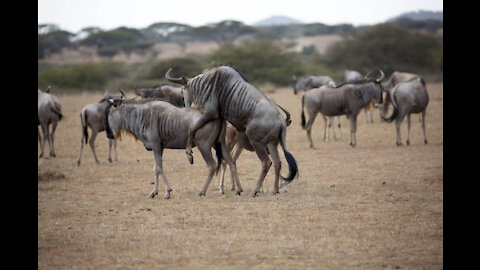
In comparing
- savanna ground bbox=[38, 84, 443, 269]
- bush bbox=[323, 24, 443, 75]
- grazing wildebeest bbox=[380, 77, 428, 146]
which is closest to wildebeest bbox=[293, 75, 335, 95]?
grazing wildebeest bbox=[380, 77, 428, 146]

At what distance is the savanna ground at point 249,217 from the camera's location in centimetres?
641

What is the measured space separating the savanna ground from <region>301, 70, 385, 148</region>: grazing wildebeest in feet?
6.22

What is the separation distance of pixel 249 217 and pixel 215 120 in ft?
6.44

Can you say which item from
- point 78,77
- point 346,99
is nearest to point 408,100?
point 346,99

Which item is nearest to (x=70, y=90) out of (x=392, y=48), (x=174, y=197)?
(x=392, y=48)

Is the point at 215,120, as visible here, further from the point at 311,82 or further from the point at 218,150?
the point at 311,82

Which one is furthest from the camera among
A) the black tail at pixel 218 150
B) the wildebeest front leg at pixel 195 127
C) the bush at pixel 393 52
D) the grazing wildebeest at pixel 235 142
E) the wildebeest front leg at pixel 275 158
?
the bush at pixel 393 52

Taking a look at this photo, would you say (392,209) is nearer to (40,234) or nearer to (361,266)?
(361,266)

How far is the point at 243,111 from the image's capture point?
31.6 ft

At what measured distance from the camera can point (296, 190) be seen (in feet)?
34.2

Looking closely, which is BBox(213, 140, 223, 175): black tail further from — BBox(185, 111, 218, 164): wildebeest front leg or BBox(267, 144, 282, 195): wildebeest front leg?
BBox(267, 144, 282, 195): wildebeest front leg

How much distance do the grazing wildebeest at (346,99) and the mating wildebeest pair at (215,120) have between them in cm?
693

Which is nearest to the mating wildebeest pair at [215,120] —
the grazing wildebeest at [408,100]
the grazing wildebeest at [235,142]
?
the grazing wildebeest at [235,142]

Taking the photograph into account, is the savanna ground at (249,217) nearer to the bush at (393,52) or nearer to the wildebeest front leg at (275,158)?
the wildebeest front leg at (275,158)
